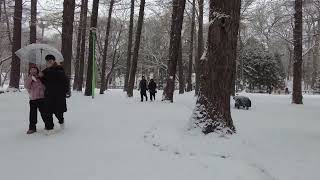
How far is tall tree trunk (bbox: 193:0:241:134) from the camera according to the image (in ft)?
32.4

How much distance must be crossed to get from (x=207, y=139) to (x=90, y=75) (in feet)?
60.2

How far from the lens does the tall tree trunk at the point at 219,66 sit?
9883mm

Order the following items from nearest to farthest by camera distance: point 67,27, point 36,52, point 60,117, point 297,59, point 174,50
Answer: point 60,117, point 36,52, point 67,27, point 174,50, point 297,59

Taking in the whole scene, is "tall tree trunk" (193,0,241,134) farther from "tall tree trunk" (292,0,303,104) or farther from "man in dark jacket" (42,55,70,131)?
"tall tree trunk" (292,0,303,104)

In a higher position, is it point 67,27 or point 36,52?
point 67,27

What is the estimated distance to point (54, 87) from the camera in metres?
10.1

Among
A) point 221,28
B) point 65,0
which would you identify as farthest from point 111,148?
point 65,0

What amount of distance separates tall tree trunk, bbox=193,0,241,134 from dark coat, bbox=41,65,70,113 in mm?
3011

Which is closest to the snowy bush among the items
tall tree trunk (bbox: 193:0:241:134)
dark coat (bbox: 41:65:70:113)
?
tall tree trunk (bbox: 193:0:241:134)

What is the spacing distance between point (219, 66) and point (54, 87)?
3.64m

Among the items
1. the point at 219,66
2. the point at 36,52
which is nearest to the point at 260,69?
the point at 36,52

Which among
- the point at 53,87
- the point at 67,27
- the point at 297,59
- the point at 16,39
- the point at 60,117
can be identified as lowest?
the point at 60,117

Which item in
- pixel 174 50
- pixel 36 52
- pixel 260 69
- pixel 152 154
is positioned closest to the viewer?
pixel 152 154

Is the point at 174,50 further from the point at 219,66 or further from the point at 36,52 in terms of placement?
the point at 219,66
